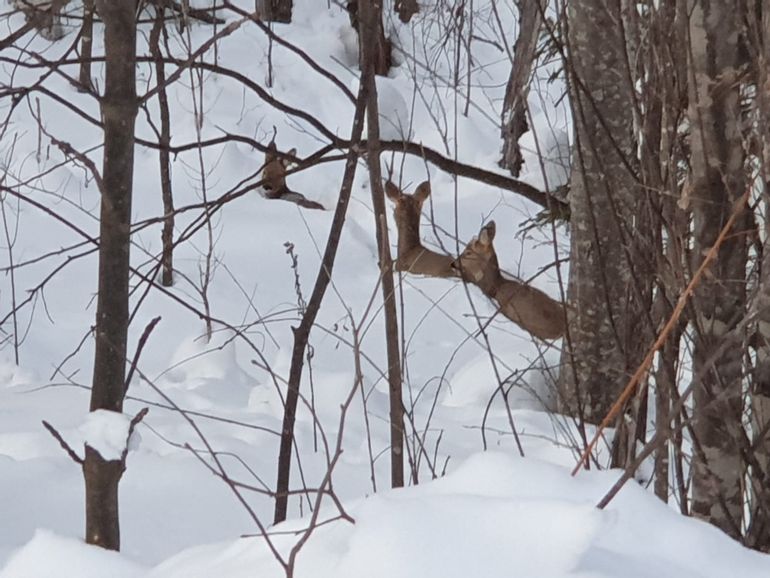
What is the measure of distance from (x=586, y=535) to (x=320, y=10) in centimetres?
1207

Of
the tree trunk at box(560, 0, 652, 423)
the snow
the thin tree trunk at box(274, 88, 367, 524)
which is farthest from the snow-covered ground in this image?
the tree trunk at box(560, 0, 652, 423)

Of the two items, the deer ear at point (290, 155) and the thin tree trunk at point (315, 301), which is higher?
the deer ear at point (290, 155)

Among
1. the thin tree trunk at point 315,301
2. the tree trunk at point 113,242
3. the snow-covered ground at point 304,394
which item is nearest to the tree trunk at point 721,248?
the snow-covered ground at point 304,394

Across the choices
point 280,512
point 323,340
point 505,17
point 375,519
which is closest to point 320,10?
point 505,17

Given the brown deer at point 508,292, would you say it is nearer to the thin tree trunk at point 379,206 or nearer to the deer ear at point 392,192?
the deer ear at point 392,192

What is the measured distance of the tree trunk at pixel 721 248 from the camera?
1.91 m

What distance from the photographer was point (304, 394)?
15.9ft

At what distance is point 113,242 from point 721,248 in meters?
1.13

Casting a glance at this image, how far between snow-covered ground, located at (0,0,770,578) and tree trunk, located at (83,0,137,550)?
8cm

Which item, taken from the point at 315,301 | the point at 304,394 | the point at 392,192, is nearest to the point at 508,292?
the point at 392,192

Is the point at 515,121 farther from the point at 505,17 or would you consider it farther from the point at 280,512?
the point at 280,512

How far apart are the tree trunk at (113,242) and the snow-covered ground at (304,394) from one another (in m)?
0.08

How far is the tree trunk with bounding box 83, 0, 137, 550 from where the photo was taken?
166 cm

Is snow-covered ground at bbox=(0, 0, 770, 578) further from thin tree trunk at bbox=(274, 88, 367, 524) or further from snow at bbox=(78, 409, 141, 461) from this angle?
thin tree trunk at bbox=(274, 88, 367, 524)
